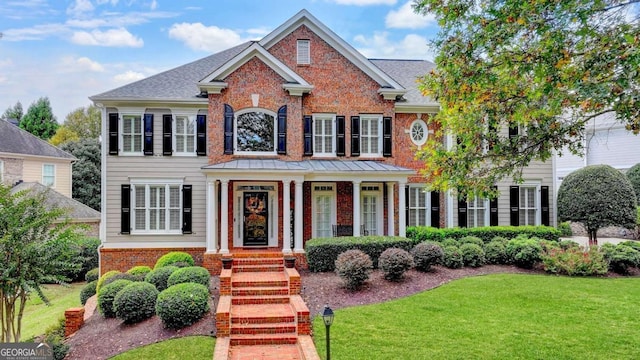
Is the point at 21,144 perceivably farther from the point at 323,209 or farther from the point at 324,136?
the point at 323,209

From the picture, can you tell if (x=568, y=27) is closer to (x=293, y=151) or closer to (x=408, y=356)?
(x=408, y=356)

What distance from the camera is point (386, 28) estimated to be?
60.7ft

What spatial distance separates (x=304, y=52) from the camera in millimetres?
16578

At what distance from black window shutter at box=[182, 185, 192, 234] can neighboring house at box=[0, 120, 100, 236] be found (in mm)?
11450

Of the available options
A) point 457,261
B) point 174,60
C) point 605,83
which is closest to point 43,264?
point 605,83

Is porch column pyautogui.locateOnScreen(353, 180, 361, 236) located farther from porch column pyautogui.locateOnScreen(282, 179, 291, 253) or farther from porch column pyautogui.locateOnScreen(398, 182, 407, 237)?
porch column pyautogui.locateOnScreen(282, 179, 291, 253)

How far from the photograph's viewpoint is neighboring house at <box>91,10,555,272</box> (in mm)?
15234

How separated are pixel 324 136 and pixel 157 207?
23.6ft

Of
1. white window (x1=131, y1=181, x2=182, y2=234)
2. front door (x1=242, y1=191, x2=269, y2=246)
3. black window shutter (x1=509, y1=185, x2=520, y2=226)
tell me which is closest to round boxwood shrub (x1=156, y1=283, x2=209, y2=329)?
front door (x1=242, y1=191, x2=269, y2=246)

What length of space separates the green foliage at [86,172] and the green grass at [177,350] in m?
31.3

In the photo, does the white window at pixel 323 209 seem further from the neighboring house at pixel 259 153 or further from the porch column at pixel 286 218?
the porch column at pixel 286 218

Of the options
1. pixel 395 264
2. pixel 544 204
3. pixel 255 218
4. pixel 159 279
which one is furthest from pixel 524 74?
pixel 544 204

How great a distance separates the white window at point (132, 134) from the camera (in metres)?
15.7

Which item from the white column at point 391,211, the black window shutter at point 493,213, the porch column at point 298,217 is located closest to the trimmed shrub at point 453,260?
the white column at point 391,211
